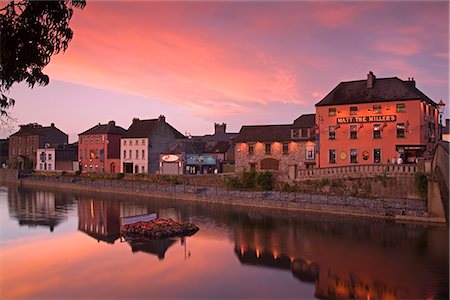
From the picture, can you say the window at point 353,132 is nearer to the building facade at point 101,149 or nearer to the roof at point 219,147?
the roof at point 219,147

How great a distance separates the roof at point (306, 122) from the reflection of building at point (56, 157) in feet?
161

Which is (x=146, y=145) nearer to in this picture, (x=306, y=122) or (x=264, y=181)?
(x=264, y=181)

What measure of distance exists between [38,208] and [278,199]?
2654 centimetres

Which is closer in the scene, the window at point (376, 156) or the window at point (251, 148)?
the window at point (376, 156)

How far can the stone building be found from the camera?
49.6 meters

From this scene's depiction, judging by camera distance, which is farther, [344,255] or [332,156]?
[332,156]

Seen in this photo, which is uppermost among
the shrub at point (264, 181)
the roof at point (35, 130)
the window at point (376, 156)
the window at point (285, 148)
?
the roof at point (35, 130)

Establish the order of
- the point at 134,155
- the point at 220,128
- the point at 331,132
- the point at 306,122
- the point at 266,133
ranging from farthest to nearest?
the point at 220,128 < the point at 134,155 < the point at 266,133 < the point at 306,122 < the point at 331,132

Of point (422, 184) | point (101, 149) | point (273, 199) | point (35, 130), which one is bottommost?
point (273, 199)

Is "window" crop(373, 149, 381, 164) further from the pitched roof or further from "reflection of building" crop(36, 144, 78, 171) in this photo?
"reflection of building" crop(36, 144, 78, 171)

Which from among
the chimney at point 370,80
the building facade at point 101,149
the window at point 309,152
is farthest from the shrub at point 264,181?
the building facade at point 101,149

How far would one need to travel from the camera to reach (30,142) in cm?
9156

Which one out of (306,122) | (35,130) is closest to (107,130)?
(35,130)

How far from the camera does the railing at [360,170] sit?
Result: 120 feet
